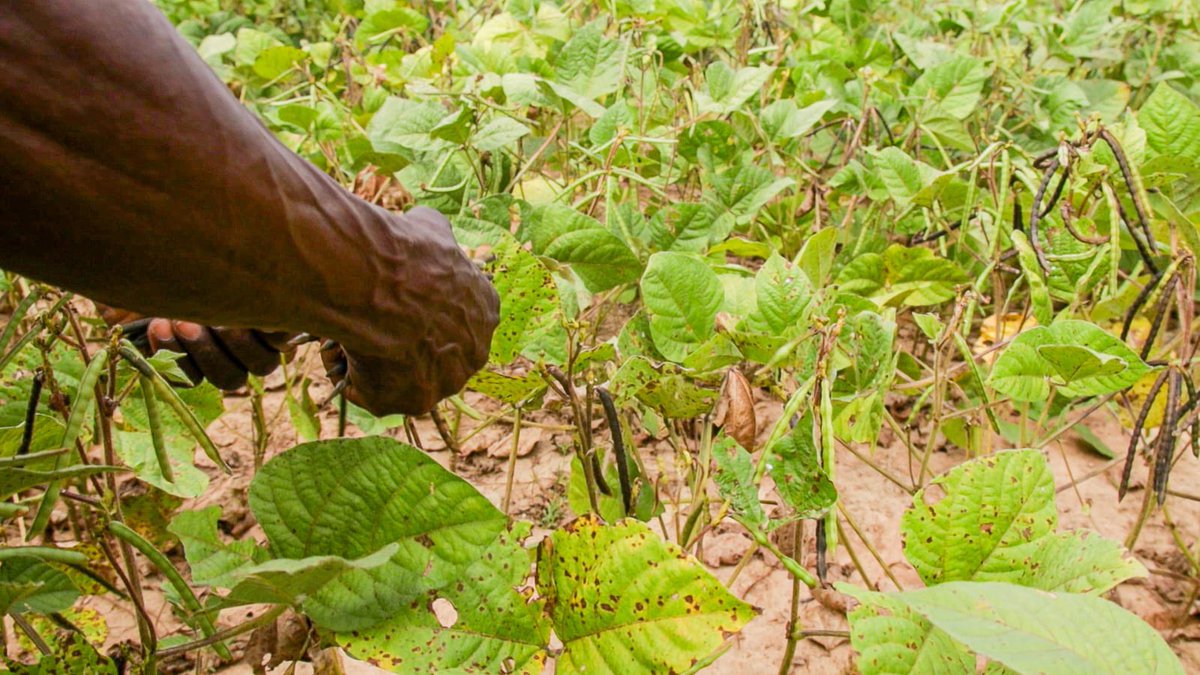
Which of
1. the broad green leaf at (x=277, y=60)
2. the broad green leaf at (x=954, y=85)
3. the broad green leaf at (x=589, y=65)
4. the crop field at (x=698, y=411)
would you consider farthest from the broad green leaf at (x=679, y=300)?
the broad green leaf at (x=277, y=60)

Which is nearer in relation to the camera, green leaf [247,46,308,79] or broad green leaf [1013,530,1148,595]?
broad green leaf [1013,530,1148,595]

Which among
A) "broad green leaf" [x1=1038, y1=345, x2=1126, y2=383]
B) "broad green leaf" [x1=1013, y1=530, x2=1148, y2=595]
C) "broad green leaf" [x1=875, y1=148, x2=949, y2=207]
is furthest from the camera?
"broad green leaf" [x1=875, y1=148, x2=949, y2=207]

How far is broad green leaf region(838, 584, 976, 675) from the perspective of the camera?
598mm

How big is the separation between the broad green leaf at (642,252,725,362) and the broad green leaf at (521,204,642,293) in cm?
14

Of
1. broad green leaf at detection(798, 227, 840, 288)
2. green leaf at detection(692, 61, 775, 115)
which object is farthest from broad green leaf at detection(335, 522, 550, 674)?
green leaf at detection(692, 61, 775, 115)

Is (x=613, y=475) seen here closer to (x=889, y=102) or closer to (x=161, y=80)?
(x=161, y=80)

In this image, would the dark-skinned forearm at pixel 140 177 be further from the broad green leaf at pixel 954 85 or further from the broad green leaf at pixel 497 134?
the broad green leaf at pixel 954 85

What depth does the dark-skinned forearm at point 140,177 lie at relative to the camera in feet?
1.33

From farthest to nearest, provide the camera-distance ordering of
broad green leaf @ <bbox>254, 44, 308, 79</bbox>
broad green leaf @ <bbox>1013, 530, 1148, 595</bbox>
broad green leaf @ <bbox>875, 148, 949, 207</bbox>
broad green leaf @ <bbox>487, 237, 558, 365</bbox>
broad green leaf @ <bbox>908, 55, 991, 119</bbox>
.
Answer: broad green leaf @ <bbox>254, 44, 308, 79</bbox>
broad green leaf @ <bbox>908, 55, 991, 119</bbox>
broad green leaf @ <bbox>875, 148, 949, 207</bbox>
broad green leaf @ <bbox>487, 237, 558, 365</bbox>
broad green leaf @ <bbox>1013, 530, 1148, 595</bbox>

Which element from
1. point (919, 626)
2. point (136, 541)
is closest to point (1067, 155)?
point (919, 626)

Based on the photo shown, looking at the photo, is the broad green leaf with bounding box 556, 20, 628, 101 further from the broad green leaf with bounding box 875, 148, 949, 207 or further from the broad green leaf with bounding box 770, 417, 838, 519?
the broad green leaf with bounding box 770, 417, 838, 519

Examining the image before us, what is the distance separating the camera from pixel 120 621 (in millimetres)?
1187

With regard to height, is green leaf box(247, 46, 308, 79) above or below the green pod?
below

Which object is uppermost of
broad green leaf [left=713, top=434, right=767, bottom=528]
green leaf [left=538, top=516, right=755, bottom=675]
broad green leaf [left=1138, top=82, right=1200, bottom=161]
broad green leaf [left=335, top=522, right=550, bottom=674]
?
broad green leaf [left=1138, top=82, right=1200, bottom=161]
